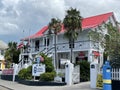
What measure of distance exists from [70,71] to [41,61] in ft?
14.4

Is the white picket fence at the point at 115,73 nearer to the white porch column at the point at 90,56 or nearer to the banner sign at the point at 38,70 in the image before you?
the banner sign at the point at 38,70

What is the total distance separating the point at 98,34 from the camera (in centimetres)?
2230

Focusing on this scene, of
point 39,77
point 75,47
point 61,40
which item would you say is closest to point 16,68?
point 39,77

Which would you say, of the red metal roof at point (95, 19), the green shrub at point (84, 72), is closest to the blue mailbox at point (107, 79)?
the green shrub at point (84, 72)

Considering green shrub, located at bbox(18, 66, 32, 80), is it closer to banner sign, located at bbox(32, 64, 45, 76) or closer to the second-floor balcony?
banner sign, located at bbox(32, 64, 45, 76)

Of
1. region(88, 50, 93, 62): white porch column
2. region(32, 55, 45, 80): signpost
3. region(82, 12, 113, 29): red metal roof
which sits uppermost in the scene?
region(82, 12, 113, 29): red metal roof

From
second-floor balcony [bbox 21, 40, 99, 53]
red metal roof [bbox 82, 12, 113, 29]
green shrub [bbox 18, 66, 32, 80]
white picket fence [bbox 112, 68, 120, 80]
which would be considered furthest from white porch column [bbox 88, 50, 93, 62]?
white picket fence [bbox 112, 68, 120, 80]

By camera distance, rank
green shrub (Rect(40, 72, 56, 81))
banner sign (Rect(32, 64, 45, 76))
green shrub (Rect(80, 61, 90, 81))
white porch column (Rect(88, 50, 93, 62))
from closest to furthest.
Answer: green shrub (Rect(40, 72, 56, 81)), green shrub (Rect(80, 61, 90, 81)), banner sign (Rect(32, 64, 45, 76)), white porch column (Rect(88, 50, 93, 62))

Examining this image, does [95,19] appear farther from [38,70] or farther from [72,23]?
[38,70]

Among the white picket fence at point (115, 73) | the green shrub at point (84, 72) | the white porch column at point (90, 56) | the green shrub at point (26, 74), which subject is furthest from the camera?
the white porch column at point (90, 56)

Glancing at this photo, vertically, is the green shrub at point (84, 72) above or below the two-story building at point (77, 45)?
below

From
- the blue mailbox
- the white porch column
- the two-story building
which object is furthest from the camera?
the two-story building

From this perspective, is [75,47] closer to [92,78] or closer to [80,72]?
[80,72]

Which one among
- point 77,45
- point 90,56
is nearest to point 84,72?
point 90,56
